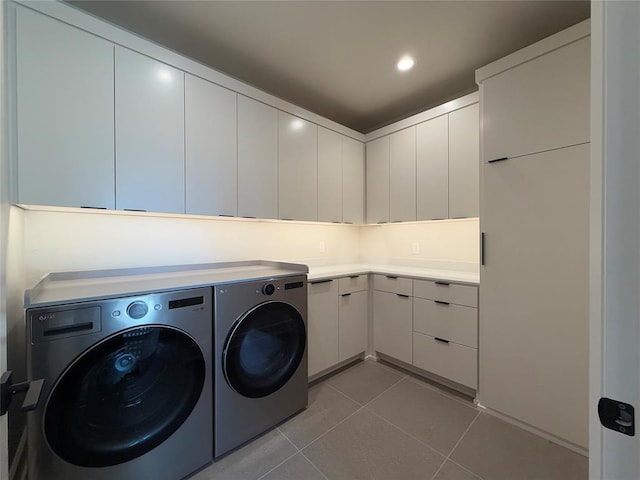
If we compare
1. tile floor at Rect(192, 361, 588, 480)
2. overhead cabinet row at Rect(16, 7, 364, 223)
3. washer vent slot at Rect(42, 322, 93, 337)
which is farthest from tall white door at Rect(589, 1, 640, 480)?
overhead cabinet row at Rect(16, 7, 364, 223)

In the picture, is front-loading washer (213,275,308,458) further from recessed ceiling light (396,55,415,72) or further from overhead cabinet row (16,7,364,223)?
recessed ceiling light (396,55,415,72)

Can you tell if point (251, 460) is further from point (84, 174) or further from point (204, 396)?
point (84, 174)

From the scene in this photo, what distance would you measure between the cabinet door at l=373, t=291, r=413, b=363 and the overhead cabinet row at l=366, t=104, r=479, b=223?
777 millimetres

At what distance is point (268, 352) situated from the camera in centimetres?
161

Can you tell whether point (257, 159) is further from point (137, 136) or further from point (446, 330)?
point (446, 330)

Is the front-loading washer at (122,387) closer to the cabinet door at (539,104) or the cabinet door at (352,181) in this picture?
the cabinet door at (352,181)

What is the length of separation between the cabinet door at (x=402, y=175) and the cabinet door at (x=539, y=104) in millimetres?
710

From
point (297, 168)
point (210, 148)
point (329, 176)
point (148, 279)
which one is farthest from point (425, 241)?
point (148, 279)

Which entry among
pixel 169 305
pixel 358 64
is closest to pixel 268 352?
pixel 169 305

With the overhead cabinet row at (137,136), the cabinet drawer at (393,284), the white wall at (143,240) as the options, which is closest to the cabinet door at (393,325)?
the cabinet drawer at (393,284)

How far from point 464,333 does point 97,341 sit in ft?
7.10

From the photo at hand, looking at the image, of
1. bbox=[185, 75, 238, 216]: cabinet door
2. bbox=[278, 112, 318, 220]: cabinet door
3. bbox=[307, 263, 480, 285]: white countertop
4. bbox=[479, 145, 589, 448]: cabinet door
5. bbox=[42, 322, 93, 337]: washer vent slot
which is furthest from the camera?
Answer: bbox=[278, 112, 318, 220]: cabinet door

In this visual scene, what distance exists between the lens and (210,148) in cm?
173

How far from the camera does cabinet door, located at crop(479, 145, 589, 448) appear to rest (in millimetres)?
1414
